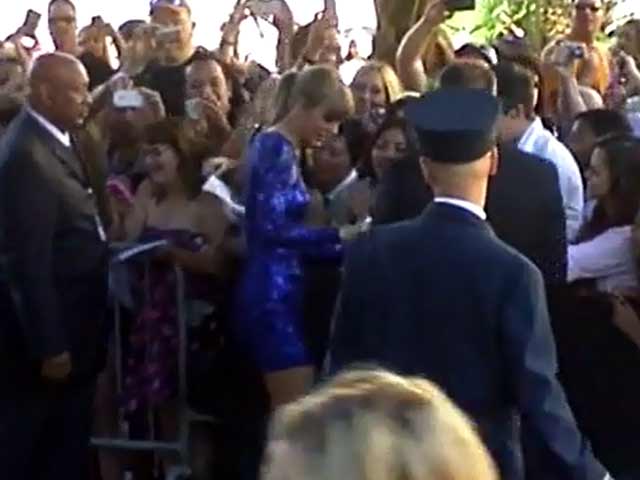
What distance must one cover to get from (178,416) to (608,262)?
1.89m

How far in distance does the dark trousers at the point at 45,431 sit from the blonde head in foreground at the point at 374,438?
457cm

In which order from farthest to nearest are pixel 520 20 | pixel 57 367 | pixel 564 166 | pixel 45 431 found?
pixel 520 20
pixel 564 166
pixel 45 431
pixel 57 367

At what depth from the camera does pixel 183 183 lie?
23.9ft

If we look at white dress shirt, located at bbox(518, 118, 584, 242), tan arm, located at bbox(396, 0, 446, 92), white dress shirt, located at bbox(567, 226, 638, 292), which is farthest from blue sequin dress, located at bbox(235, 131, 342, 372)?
tan arm, located at bbox(396, 0, 446, 92)

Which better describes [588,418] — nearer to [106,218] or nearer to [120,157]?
[106,218]

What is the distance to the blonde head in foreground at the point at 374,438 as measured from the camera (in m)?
2.34

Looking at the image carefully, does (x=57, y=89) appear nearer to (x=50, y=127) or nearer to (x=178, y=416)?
(x=50, y=127)

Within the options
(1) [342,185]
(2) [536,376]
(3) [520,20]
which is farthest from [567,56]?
(3) [520,20]

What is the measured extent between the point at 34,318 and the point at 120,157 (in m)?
1.64

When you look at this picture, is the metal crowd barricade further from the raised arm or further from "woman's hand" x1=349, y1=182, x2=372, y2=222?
the raised arm

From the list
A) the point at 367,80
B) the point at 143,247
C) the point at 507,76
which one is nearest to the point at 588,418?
the point at 507,76

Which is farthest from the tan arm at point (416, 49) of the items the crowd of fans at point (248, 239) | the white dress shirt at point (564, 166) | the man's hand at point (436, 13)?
the white dress shirt at point (564, 166)

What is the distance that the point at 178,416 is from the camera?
725 centimetres

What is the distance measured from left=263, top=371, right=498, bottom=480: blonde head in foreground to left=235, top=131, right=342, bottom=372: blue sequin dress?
393cm
